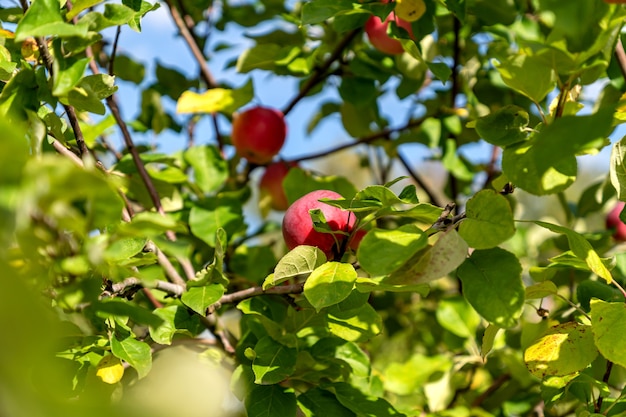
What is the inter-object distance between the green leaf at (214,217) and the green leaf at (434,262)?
64cm

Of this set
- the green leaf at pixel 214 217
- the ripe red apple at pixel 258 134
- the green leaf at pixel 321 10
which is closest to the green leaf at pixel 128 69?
the ripe red apple at pixel 258 134

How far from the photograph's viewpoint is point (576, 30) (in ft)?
1.73

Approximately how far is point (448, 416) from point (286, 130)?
807 millimetres

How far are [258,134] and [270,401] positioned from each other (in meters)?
0.81

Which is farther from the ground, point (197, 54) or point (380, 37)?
point (380, 37)

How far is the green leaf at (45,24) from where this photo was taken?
0.69m

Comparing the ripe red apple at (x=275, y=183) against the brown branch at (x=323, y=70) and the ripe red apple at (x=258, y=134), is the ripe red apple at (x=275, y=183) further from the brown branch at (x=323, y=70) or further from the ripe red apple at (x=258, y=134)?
the brown branch at (x=323, y=70)

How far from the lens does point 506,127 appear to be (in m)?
0.82

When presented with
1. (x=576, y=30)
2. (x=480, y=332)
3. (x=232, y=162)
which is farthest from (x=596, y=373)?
(x=232, y=162)

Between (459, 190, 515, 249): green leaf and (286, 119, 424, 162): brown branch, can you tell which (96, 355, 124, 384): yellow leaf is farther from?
(286, 119, 424, 162): brown branch

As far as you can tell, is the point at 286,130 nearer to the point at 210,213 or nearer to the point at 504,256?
the point at 210,213

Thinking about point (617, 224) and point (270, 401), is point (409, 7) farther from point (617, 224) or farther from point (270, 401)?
point (617, 224)

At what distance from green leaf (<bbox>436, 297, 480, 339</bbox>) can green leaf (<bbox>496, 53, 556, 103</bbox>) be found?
2.49 feet

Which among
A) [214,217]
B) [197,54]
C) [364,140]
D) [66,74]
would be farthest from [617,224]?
[66,74]
